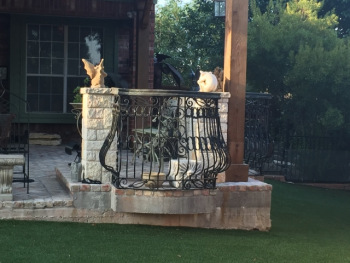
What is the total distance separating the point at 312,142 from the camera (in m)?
15.6

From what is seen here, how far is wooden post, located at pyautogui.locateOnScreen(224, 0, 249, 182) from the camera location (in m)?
7.41

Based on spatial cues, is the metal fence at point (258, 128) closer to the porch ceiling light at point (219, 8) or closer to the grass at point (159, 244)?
the grass at point (159, 244)

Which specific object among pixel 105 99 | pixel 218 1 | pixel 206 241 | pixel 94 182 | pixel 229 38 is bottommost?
pixel 206 241

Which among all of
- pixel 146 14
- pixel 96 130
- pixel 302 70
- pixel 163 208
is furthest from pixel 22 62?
pixel 302 70

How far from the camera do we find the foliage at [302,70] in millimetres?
15789

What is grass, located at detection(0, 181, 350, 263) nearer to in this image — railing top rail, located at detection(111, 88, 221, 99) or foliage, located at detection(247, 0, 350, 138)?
railing top rail, located at detection(111, 88, 221, 99)

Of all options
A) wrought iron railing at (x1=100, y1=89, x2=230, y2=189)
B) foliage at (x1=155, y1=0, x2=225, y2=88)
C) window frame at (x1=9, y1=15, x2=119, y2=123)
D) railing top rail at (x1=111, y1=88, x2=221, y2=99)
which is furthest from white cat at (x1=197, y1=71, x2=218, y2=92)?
foliage at (x1=155, y1=0, x2=225, y2=88)

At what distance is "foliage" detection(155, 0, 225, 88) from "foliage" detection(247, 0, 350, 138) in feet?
7.36

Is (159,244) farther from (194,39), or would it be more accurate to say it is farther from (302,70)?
(194,39)

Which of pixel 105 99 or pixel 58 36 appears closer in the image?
pixel 105 99

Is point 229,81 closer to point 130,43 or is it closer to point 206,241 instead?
point 206,241

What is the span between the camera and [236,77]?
7.49 metres

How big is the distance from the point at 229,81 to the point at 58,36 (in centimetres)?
615

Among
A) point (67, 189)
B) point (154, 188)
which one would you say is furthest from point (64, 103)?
point (154, 188)
